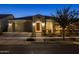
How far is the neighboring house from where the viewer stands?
8.04 m

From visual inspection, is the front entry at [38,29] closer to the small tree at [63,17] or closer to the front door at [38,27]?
the front door at [38,27]

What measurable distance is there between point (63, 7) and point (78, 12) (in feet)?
1.09

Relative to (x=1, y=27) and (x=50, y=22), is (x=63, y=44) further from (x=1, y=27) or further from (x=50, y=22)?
(x=1, y=27)

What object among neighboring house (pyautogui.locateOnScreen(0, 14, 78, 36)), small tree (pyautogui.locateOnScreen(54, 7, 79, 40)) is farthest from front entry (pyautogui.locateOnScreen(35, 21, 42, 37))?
small tree (pyautogui.locateOnScreen(54, 7, 79, 40))

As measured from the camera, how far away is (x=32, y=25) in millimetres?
8070

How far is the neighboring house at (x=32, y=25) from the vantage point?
804 cm

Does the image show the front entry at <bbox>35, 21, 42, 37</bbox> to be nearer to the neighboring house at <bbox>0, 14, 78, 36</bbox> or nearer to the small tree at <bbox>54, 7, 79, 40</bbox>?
the neighboring house at <bbox>0, 14, 78, 36</bbox>

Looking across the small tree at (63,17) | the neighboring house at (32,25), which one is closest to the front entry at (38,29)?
the neighboring house at (32,25)

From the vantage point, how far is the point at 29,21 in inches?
317

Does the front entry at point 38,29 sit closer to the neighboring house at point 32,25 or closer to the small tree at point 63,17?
the neighboring house at point 32,25

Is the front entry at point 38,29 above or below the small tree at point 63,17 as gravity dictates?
below

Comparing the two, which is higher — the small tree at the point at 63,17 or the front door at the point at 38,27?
the small tree at the point at 63,17

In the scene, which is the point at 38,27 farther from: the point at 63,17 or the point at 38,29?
the point at 63,17
